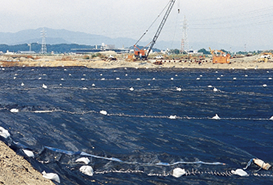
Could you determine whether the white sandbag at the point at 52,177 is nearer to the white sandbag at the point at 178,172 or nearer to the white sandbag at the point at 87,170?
the white sandbag at the point at 87,170

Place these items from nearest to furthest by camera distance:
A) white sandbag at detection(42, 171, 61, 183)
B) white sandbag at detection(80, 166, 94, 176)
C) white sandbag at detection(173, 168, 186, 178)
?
white sandbag at detection(42, 171, 61, 183)
white sandbag at detection(80, 166, 94, 176)
white sandbag at detection(173, 168, 186, 178)

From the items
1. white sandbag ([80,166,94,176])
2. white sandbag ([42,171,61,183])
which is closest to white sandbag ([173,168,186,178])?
white sandbag ([80,166,94,176])

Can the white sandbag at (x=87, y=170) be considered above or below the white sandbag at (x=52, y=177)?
below

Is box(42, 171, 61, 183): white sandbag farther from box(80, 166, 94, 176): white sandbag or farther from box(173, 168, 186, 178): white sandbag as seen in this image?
box(173, 168, 186, 178): white sandbag

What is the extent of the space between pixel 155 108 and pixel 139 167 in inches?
556

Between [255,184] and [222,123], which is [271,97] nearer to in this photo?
[222,123]

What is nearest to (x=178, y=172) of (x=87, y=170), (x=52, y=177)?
(x=87, y=170)

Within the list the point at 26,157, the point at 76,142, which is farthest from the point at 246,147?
the point at 26,157

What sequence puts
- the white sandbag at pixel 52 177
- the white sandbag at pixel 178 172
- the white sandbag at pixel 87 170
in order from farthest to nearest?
1. the white sandbag at pixel 178 172
2. the white sandbag at pixel 87 170
3. the white sandbag at pixel 52 177

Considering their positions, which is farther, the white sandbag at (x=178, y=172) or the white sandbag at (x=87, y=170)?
the white sandbag at (x=178, y=172)

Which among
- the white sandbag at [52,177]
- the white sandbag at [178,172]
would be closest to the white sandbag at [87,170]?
the white sandbag at [52,177]

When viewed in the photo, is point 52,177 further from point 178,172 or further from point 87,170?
point 178,172

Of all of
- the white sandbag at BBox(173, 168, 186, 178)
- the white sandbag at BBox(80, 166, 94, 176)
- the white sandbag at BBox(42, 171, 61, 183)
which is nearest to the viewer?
the white sandbag at BBox(42, 171, 61, 183)

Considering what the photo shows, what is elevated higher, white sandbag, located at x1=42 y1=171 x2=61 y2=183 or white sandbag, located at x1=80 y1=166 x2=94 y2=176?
white sandbag, located at x1=42 y1=171 x2=61 y2=183
